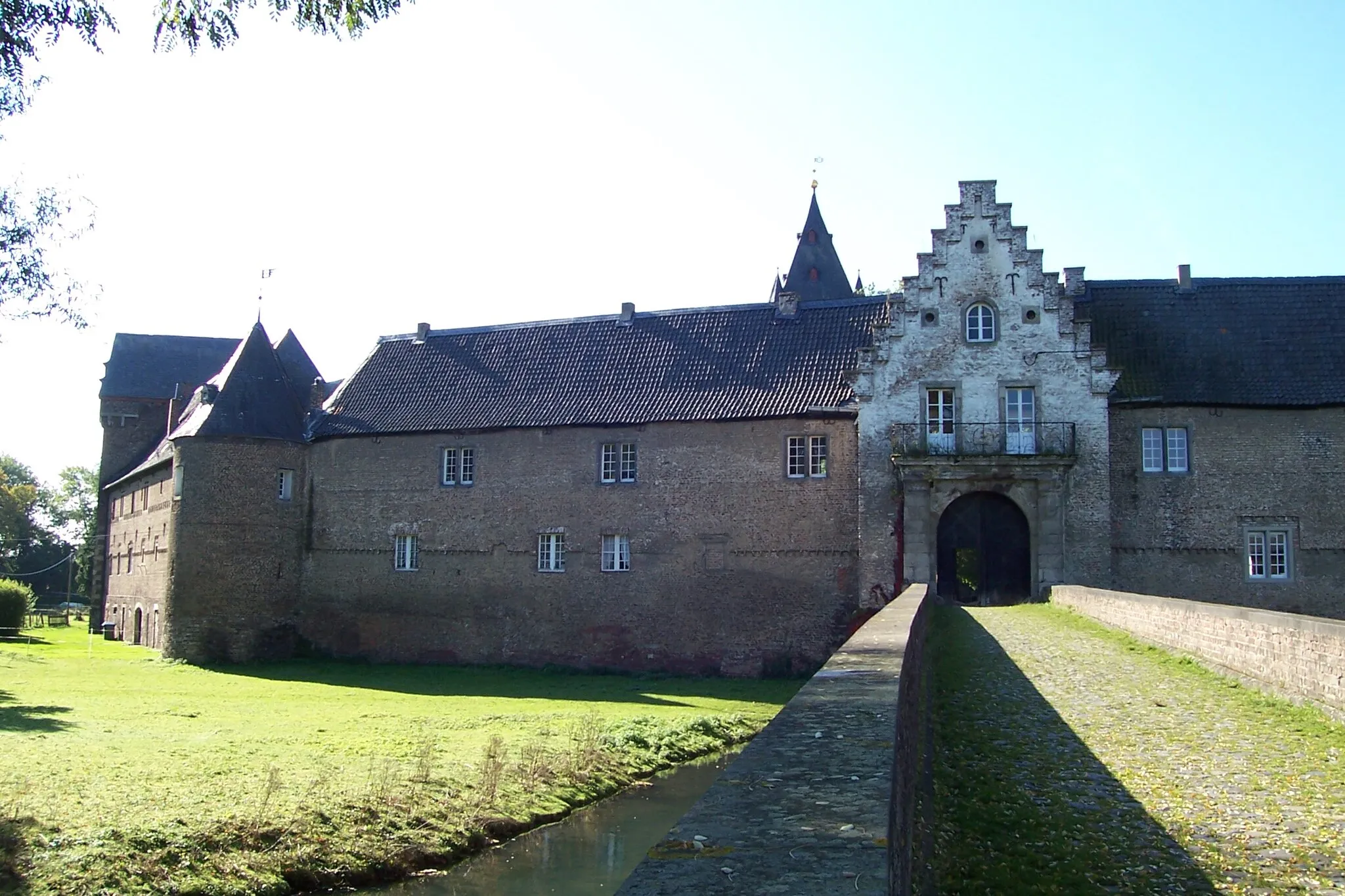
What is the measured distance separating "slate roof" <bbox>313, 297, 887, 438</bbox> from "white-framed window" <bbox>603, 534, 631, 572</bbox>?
121 inches

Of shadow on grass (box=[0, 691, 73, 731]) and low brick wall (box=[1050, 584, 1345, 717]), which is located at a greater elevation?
low brick wall (box=[1050, 584, 1345, 717])

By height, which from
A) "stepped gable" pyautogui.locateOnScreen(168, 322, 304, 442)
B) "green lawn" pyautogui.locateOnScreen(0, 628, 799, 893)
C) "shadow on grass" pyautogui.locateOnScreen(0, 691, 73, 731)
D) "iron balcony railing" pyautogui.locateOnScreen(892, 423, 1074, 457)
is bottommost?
"green lawn" pyautogui.locateOnScreen(0, 628, 799, 893)

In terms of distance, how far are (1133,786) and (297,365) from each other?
3625 centimetres

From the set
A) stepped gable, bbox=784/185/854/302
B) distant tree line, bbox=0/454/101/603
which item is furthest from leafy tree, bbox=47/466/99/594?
stepped gable, bbox=784/185/854/302

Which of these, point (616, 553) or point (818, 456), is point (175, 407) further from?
point (818, 456)

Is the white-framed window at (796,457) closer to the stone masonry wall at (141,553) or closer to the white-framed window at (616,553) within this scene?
Result: the white-framed window at (616,553)

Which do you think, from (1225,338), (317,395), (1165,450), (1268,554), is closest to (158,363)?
(317,395)

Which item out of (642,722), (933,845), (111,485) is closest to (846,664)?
(933,845)

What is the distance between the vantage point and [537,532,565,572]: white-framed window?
32094 mm

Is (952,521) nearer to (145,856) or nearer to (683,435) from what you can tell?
(683,435)

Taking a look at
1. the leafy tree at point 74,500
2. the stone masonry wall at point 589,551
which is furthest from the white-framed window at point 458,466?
the leafy tree at point 74,500

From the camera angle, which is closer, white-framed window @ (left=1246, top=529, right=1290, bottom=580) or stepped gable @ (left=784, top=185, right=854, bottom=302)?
white-framed window @ (left=1246, top=529, right=1290, bottom=580)

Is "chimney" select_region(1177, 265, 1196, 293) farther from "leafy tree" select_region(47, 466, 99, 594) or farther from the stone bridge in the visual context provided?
"leafy tree" select_region(47, 466, 99, 594)

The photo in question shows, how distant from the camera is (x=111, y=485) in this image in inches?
1873
